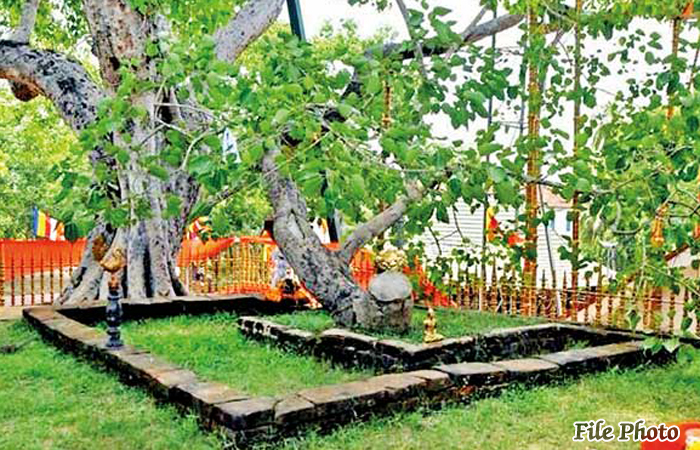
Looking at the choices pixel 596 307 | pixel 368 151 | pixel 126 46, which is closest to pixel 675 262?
pixel 596 307

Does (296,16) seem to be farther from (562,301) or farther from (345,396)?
(345,396)

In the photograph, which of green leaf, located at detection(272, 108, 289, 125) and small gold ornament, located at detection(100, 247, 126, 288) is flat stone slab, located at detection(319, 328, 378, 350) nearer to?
small gold ornament, located at detection(100, 247, 126, 288)

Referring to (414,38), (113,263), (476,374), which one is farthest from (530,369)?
(113,263)

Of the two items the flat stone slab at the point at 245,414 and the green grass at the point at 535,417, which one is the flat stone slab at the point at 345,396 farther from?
the flat stone slab at the point at 245,414

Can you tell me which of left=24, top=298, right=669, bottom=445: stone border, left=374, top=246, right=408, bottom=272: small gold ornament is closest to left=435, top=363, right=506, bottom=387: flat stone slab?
left=24, top=298, right=669, bottom=445: stone border

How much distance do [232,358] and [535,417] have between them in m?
2.36

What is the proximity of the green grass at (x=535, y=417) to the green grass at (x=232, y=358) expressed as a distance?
0.96 meters

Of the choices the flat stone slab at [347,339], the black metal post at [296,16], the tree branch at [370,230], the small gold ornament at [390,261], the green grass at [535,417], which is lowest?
the green grass at [535,417]

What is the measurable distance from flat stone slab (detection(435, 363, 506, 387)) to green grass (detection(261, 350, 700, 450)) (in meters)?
0.11

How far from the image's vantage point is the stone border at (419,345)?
15.9ft

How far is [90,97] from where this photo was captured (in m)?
7.96

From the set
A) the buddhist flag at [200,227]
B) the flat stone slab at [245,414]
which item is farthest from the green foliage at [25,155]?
the flat stone slab at [245,414]

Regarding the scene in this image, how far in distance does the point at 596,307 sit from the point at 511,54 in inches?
99.1

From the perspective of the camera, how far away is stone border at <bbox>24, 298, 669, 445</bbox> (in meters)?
3.35
